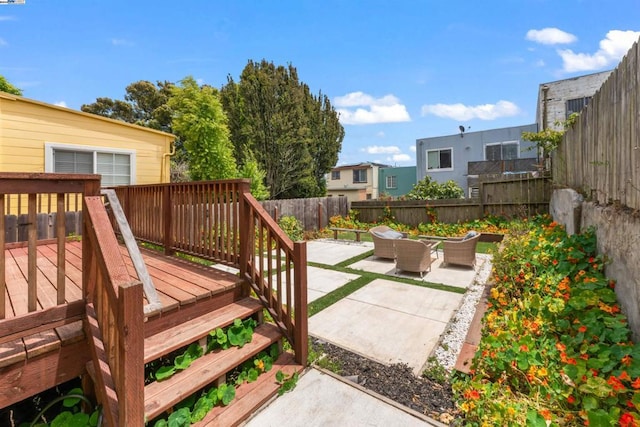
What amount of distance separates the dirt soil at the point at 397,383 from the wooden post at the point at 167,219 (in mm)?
2752

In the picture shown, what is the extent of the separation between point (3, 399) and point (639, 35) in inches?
199

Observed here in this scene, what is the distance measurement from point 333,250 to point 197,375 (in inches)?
242

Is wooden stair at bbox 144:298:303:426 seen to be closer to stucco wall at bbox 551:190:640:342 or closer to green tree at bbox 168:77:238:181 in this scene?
stucco wall at bbox 551:190:640:342

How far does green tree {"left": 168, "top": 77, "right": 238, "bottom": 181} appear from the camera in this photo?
334 inches

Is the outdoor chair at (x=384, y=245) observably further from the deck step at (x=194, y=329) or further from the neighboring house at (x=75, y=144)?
the neighboring house at (x=75, y=144)

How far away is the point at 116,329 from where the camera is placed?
61.5 inches

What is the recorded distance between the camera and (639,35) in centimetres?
211

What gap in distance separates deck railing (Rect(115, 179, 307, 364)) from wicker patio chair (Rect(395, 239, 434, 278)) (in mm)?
2496

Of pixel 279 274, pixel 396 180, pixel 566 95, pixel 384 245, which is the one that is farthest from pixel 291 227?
pixel 396 180

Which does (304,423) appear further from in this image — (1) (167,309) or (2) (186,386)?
(1) (167,309)

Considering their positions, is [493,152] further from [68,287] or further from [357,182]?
[68,287]

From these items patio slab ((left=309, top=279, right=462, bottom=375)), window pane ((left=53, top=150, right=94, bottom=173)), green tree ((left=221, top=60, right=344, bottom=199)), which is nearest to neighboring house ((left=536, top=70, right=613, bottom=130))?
green tree ((left=221, top=60, right=344, bottom=199))

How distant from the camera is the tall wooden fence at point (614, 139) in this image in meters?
2.30

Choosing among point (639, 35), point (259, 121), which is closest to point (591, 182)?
point (639, 35)
